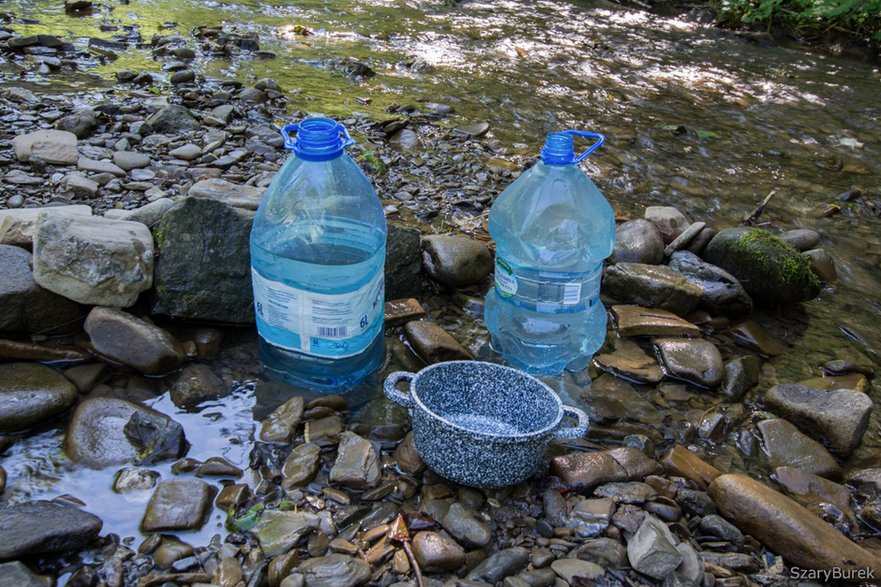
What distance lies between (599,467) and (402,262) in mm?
1362

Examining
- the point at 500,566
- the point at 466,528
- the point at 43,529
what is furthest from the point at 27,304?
the point at 500,566

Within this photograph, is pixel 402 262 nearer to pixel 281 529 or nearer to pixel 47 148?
pixel 281 529

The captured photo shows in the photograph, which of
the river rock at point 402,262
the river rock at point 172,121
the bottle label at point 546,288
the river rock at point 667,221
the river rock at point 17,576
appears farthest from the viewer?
the river rock at point 172,121

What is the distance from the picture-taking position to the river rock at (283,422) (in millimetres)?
2482

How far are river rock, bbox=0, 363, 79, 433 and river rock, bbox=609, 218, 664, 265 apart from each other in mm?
2666

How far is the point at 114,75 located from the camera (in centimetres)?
592

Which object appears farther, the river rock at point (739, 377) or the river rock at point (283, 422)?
the river rock at point (739, 377)

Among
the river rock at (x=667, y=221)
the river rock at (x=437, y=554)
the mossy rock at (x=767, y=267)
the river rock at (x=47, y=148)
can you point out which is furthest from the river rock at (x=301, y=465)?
the river rock at (x=47, y=148)

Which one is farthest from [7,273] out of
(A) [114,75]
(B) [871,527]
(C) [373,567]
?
(A) [114,75]

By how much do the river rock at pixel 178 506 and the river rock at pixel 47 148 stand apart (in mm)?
2782

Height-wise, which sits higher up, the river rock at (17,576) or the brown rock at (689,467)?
the river rock at (17,576)

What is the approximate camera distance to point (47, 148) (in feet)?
13.8

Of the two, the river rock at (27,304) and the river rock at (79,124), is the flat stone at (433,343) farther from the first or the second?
the river rock at (79,124)

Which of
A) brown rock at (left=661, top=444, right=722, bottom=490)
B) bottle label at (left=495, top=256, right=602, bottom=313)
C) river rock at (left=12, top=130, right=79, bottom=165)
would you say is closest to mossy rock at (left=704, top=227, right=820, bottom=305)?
bottle label at (left=495, top=256, right=602, bottom=313)
